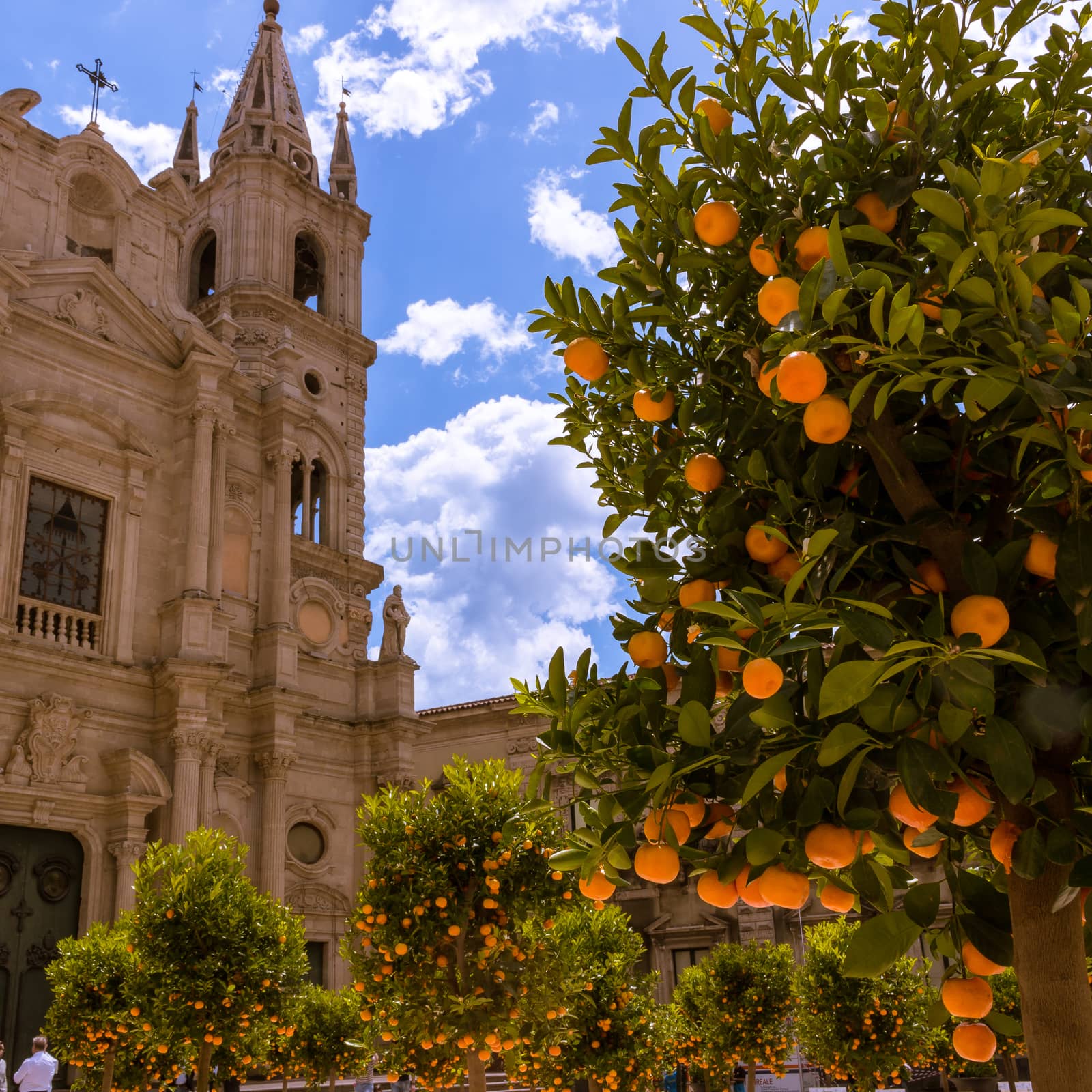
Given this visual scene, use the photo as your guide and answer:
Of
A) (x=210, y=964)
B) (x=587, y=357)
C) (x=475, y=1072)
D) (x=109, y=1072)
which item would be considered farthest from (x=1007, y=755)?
(x=109, y=1072)

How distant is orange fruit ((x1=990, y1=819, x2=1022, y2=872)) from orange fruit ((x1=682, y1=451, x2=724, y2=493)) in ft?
3.48

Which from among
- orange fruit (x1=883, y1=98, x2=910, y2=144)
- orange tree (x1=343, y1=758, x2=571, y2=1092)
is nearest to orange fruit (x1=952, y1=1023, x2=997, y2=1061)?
orange fruit (x1=883, y1=98, x2=910, y2=144)

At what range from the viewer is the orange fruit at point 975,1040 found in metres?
2.30

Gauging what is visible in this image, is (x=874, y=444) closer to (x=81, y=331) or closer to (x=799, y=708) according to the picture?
(x=799, y=708)

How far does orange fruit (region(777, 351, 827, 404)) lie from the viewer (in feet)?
7.09

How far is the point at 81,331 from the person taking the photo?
22.2 meters

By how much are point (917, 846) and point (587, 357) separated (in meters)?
1.51

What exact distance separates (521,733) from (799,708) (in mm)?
35215

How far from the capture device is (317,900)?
23.7 meters

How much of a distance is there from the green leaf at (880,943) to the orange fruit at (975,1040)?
547mm

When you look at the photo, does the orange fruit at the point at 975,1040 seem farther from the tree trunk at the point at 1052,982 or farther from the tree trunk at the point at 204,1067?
the tree trunk at the point at 204,1067

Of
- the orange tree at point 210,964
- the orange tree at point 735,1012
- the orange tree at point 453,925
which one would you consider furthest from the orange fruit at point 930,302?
the orange tree at point 735,1012

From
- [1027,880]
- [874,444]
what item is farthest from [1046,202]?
[1027,880]

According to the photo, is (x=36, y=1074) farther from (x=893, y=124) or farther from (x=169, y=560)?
(x=893, y=124)
